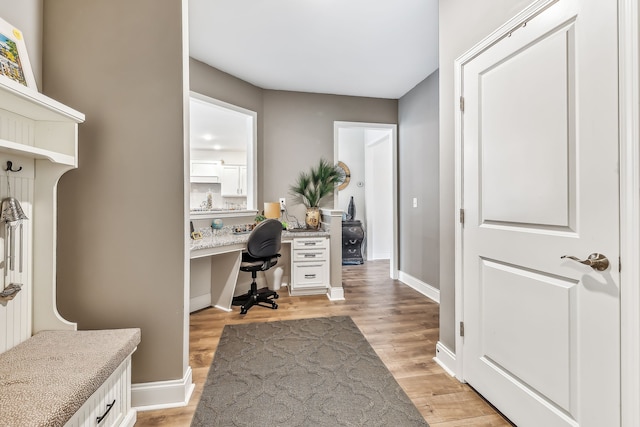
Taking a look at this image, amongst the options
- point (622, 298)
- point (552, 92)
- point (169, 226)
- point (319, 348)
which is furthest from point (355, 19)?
point (319, 348)

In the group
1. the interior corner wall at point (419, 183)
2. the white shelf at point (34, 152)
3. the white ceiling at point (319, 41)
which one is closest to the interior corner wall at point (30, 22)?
the white shelf at point (34, 152)

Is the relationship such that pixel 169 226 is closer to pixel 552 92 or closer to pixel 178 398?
pixel 178 398

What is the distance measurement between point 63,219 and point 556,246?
2343mm

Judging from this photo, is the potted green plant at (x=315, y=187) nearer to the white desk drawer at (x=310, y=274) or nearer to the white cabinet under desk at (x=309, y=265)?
the white cabinet under desk at (x=309, y=265)

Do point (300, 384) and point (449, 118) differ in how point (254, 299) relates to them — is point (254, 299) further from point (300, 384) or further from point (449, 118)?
point (449, 118)

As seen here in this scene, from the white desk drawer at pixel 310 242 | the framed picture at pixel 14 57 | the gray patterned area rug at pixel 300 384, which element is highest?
the framed picture at pixel 14 57

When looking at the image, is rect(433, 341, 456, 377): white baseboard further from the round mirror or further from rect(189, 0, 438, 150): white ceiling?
the round mirror

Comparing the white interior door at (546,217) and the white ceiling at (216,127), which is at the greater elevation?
A: the white ceiling at (216,127)

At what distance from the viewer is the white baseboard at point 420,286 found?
3.16 metres

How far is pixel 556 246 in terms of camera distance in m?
1.15

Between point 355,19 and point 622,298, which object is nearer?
point 622,298

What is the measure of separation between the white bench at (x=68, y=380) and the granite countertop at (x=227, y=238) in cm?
112

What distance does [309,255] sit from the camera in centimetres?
327

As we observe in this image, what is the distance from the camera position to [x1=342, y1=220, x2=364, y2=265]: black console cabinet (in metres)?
5.18
